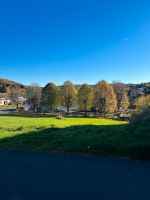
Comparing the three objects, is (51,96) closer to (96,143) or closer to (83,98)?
(83,98)

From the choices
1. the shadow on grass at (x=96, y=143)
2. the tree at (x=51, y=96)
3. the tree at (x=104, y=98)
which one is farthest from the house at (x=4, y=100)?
the shadow on grass at (x=96, y=143)

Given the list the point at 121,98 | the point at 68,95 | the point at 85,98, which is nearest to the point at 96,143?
the point at 85,98

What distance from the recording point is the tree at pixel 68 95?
78.1m

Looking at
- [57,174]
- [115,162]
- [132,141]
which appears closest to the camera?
[57,174]

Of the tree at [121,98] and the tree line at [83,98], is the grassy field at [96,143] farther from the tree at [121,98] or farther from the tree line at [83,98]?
the tree at [121,98]

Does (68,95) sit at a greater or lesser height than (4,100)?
lesser

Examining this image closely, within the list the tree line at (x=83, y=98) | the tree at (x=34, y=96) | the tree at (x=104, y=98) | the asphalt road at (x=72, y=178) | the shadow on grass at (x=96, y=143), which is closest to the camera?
the asphalt road at (x=72, y=178)

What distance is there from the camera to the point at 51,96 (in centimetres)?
7975

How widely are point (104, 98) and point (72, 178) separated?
63.1m

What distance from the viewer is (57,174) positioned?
9.79m

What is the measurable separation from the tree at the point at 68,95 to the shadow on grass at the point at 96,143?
5971cm

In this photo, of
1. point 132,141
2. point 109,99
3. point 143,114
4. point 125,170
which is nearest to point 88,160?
point 125,170

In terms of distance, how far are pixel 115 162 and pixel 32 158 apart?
386 centimetres

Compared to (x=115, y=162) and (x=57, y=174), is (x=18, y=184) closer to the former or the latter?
(x=57, y=174)
